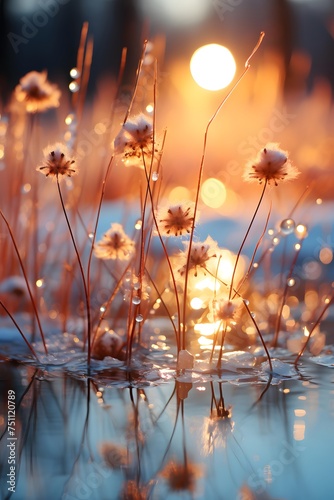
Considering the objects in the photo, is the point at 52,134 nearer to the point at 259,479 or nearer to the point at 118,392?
the point at 118,392

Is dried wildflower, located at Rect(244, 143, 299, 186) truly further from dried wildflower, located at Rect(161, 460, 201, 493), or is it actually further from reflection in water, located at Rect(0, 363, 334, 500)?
dried wildflower, located at Rect(161, 460, 201, 493)

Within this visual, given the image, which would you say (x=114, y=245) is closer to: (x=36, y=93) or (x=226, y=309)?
(x=226, y=309)

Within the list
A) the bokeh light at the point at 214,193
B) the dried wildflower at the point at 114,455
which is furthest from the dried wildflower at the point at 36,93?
the bokeh light at the point at 214,193

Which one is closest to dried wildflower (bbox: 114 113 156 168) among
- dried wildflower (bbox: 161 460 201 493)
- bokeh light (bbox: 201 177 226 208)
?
dried wildflower (bbox: 161 460 201 493)

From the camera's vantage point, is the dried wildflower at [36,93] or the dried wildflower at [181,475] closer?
the dried wildflower at [181,475]

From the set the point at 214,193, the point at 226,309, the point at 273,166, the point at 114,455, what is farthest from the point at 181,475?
the point at 214,193

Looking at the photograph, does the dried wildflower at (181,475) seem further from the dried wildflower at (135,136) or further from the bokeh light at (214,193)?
the bokeh light at (214,193)
